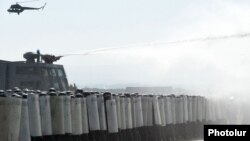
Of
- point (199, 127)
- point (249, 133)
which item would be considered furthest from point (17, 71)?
point (249, 133)

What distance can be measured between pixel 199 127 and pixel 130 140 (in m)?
7.36

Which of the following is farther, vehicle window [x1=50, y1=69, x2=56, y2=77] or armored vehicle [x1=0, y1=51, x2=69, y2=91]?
vehicle window [x1=50, y1=69, x2=56, y2=77]

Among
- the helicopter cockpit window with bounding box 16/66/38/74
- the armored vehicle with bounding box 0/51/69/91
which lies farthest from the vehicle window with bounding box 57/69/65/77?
the helicopter cockpit window with bounding box 16/66/38/74

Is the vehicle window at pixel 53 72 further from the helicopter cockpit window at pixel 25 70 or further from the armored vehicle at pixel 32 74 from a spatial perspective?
the helicopter cockpit window at pixel 25 70

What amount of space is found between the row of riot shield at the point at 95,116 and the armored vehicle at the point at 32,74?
414cm

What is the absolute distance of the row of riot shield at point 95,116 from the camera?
43.7ft

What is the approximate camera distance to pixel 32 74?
875 inches

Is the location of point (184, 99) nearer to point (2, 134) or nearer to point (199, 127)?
point (199, 127)

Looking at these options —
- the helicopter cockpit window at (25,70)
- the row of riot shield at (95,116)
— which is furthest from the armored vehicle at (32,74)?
the row of riot shield at (95,116)

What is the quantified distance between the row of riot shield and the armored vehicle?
4144 millimetres

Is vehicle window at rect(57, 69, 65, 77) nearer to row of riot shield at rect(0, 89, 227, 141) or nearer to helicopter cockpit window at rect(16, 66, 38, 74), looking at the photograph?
helicopter cockpit window at rect(16, 66, 38, 74)

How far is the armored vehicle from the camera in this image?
21578 millimetres

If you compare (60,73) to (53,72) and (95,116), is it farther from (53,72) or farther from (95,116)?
(95,116)

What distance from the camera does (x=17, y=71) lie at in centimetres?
2188
